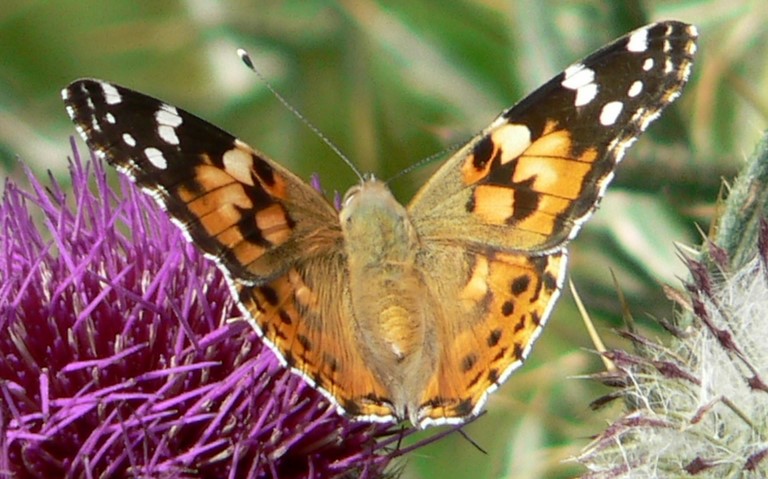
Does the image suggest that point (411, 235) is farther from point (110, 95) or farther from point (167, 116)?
point (110, 95)

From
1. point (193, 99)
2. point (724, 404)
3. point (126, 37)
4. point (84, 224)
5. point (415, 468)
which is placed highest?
point (126, 37)

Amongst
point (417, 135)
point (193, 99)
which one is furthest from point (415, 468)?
point (193, 99)

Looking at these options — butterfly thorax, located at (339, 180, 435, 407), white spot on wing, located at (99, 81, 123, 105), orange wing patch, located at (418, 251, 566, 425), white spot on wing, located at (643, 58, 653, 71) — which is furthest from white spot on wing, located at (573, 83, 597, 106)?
white spot on wing, located at (99, 81, 123, 105)

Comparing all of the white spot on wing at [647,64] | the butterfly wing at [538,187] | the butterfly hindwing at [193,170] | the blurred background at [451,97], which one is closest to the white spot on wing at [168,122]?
the butterfly hindwing at [193,170]

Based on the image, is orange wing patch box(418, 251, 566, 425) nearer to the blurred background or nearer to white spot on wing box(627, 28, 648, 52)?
the blurred background

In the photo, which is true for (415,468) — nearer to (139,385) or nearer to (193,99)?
(193,99)

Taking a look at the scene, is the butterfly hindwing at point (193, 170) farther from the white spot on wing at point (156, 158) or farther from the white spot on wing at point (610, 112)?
the white spot on wing at point (610, 112)

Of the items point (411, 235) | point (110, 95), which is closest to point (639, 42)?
point (411, 235)
